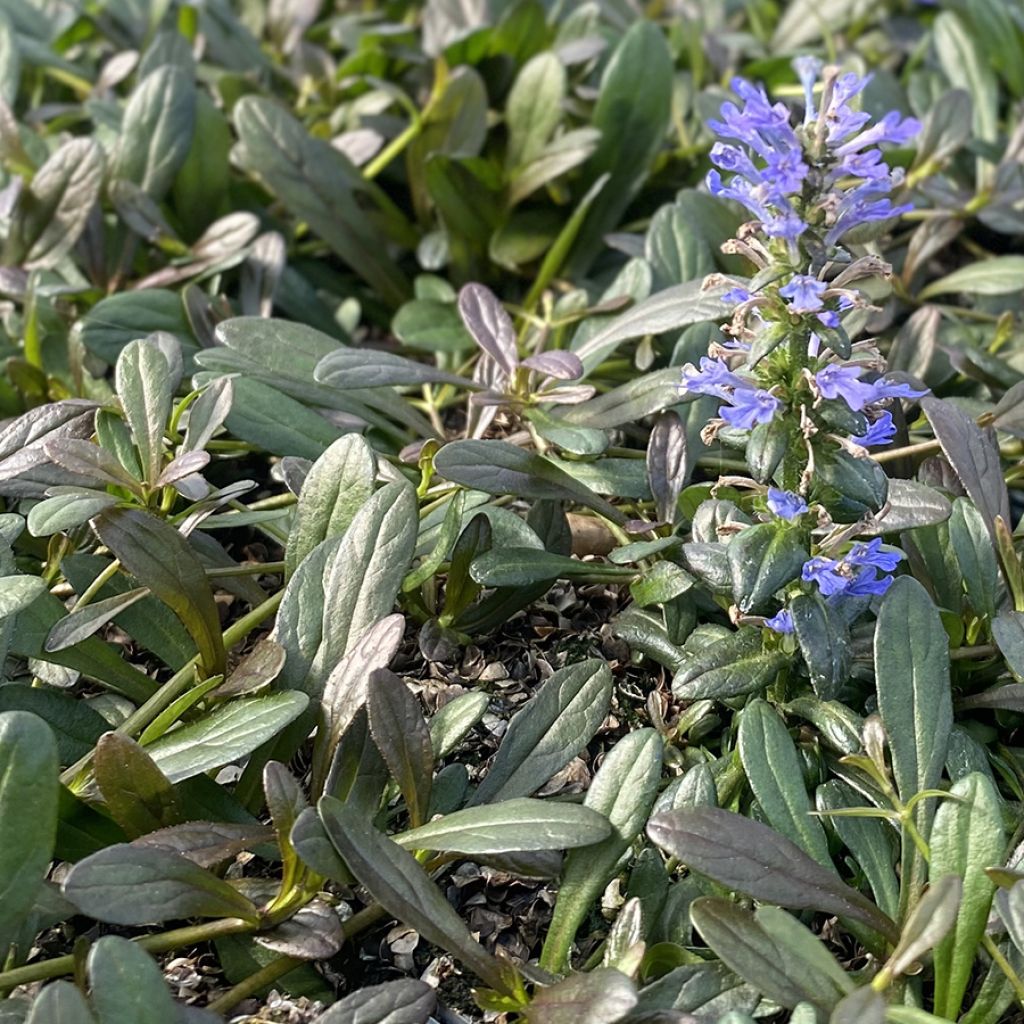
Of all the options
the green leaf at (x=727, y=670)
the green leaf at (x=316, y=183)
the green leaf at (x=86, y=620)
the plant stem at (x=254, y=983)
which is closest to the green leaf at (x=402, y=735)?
the plant stem at (x=254, y=983)

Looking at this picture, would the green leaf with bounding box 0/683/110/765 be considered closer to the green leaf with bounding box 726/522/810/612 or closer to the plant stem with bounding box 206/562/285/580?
the plant stem with bounding box 206/562/285/580

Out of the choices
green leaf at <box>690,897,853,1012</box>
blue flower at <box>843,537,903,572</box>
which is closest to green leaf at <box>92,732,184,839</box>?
green leaf at <box>690,897,853,1012</box>

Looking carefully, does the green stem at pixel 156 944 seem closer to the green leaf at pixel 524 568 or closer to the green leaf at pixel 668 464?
the green leaf at pixel 524 568

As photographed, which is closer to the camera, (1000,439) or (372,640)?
(372,640)

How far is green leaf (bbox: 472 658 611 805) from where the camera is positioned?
1.60 meters

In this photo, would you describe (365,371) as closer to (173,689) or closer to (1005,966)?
(173,689)

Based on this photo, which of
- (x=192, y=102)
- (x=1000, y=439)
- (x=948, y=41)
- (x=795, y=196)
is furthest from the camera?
(x=948, y=41)

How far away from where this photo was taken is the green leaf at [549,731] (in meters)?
1.60

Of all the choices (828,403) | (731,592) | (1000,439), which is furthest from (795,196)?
(1000,439)

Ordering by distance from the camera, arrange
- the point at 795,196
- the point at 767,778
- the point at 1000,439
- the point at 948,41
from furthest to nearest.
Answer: the point at 948,41 < the point at 1000,439 < the point at 767,778 < the point at 795,196

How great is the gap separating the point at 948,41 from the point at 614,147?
987 mm

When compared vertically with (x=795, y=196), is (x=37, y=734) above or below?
below

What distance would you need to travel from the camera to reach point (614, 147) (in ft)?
9.04

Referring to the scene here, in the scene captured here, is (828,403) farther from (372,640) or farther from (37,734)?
(37,734)
